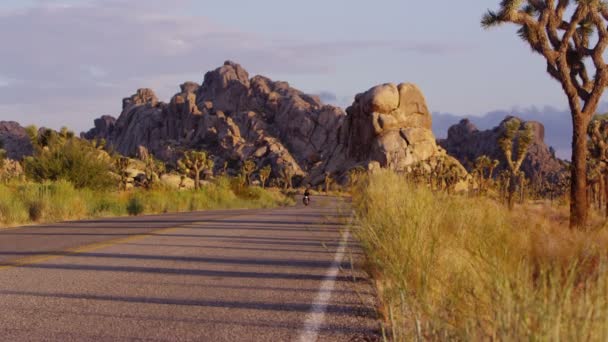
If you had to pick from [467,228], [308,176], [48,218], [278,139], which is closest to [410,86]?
[308,176]

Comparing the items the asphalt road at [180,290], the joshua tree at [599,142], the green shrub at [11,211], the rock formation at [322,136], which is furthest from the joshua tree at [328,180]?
the asphalt road at [180,290]

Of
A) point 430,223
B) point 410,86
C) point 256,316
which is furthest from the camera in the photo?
point 410,86

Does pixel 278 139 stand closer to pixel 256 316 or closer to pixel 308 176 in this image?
pixel 308 176

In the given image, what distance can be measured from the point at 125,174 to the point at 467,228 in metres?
68.0

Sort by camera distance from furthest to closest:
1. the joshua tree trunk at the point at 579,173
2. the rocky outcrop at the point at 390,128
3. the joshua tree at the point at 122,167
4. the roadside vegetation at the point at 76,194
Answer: the rocky outcrop at the point at 390,128 < the joshua tree at the point at 122,167 < the roadside vegetation at the point at 76,194 < the joshua tree trunk at the point at 579,173

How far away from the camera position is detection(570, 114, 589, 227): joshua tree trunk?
17.6m

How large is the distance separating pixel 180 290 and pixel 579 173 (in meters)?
13.0

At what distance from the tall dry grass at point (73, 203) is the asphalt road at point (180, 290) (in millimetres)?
6726

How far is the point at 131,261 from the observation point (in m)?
A: 10.6

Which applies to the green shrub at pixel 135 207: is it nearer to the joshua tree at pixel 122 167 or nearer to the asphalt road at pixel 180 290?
the asphalt road at pixel 180 290

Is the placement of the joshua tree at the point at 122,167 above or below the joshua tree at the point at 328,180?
above

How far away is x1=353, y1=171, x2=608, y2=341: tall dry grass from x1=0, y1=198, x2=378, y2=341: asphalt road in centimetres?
69

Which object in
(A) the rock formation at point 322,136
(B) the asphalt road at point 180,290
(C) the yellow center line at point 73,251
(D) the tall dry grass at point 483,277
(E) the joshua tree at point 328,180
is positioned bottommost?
(E) the joshua tree at point 328,180

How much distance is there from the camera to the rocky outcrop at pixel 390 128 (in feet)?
383
